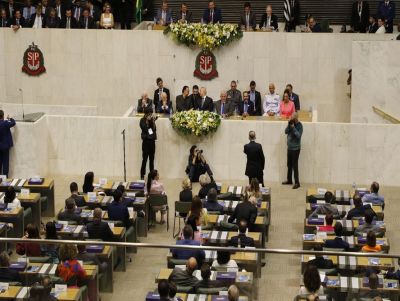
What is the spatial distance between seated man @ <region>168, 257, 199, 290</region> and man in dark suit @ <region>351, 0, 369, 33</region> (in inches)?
591

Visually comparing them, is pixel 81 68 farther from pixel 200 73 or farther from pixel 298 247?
pixel 298 247

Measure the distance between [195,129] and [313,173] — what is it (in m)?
2.91

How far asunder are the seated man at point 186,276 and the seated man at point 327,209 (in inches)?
187

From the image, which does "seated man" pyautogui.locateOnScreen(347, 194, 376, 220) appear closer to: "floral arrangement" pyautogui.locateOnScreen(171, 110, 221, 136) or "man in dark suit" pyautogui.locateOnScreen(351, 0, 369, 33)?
"floral arrangement" pyautogui.locateOnScreen(171, 110, 221, 136)

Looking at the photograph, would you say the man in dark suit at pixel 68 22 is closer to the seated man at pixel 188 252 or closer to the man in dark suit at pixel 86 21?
the man in dark suit at pixel 86 21

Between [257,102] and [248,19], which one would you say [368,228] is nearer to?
[257,102]

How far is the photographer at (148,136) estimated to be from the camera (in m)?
22.0

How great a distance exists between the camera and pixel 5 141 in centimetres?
2178

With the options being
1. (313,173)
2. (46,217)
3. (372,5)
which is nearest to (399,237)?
(313,173)

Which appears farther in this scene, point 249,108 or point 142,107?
point 249,108

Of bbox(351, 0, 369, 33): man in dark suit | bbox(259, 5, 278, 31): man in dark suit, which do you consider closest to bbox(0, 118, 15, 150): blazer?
bbox(259, 5, 278, 31): man in dark suit

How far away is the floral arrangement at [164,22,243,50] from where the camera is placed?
2534cm

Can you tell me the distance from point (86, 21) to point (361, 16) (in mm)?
7453

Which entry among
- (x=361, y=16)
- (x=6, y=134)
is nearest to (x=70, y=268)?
(x=6, y=134)
